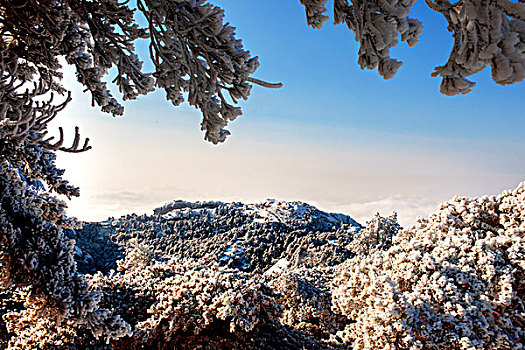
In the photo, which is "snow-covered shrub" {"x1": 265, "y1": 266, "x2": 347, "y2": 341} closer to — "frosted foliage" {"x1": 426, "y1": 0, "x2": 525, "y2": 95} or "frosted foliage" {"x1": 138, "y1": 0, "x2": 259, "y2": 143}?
"frosted foliage" {"x1": 138, "y1": 0, "x2": 259, "y2": 143}

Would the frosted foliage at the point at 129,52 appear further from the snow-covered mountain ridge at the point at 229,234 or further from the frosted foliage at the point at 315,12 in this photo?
the snow-covered mountain ridge at the point at 229,234

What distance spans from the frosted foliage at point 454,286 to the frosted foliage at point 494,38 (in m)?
6.11

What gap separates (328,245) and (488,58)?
21.9 metres

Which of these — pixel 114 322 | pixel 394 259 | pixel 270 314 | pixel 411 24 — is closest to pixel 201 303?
pixel 270 314

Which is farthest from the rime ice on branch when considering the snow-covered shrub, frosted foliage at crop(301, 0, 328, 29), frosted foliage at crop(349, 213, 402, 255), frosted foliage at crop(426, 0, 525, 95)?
frosted foliage at crop(349, 213, 402, 255)

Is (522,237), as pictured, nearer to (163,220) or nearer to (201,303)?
(201,303)

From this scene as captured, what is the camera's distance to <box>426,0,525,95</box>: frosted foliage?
146 cm

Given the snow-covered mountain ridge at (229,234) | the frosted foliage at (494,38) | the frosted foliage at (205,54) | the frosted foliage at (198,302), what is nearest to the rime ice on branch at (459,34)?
the frosted foliage at (494,38)

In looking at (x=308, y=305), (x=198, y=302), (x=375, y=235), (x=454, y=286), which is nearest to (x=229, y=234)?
(x=375, y=235)

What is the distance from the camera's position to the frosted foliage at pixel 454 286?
623 cm

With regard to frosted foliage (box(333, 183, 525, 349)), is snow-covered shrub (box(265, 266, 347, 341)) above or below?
below

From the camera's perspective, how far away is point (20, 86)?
4.52m

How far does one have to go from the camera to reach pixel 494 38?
4.81 feet

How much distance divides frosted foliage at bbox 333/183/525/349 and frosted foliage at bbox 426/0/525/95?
6108mm
